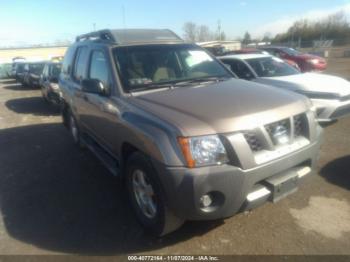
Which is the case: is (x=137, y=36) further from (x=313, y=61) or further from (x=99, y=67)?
(x=313, y=61)

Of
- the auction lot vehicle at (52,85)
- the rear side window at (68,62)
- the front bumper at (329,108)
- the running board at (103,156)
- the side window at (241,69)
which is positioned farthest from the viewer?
the auction lot vehicle at (52,85)

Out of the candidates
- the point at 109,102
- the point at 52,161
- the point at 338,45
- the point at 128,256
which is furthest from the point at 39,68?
the point at 338,45

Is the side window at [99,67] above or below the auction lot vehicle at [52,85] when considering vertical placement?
above

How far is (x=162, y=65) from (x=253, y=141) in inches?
70.7

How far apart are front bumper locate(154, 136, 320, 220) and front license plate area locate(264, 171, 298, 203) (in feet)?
0.19

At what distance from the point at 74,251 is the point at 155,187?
3.65 ft

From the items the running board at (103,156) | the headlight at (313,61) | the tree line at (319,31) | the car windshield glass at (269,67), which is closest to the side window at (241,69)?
the car windshield glass at (269,67)

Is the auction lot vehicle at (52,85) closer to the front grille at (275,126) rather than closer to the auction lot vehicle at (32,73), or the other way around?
the auction lot vehicle at (32,73)

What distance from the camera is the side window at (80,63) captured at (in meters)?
5.00

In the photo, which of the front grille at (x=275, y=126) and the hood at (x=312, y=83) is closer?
the front grille at (x=275, y=126)

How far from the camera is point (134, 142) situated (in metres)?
3.15

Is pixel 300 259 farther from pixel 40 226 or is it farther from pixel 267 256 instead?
pixel 40 226

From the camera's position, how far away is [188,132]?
8.61 ft

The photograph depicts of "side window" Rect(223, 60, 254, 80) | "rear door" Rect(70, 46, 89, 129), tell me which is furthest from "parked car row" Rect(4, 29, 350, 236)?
"side window" Rect(223, 60, 254, 80)
